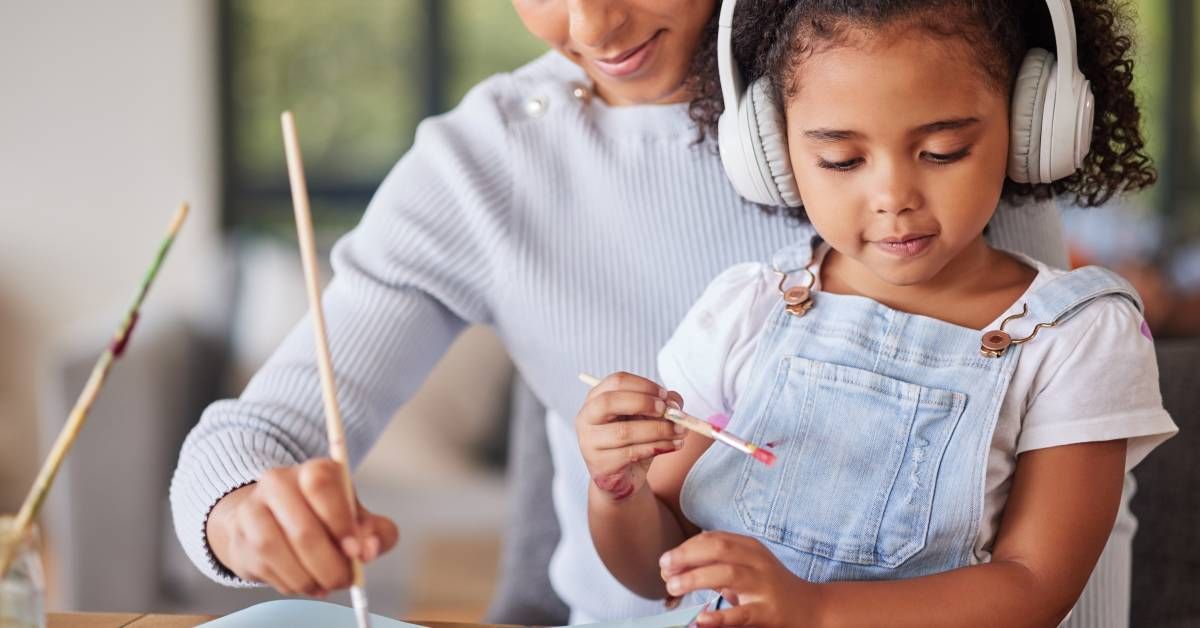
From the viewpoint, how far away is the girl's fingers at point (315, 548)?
829mm

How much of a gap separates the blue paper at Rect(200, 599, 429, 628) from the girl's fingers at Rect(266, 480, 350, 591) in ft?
0.36

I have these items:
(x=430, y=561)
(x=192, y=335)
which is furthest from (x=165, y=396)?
(x=430, y=561)

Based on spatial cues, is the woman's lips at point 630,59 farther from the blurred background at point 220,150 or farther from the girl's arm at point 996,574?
the blurred background at point 220,150

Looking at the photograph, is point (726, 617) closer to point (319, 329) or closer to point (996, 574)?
point (996, 574)

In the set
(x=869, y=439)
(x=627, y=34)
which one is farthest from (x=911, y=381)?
(x=627, y=34)

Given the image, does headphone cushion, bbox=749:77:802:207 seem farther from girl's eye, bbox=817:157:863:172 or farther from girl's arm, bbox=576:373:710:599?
girl's arm, bbox=576:373:710:599

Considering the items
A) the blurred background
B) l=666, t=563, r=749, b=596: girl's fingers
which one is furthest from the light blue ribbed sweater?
the blurred background

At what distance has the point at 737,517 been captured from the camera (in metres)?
1.04

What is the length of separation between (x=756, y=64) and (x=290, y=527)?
54 centimetres

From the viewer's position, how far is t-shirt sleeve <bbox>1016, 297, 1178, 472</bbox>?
3.14 feet

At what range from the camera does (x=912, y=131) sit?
0.94 meters

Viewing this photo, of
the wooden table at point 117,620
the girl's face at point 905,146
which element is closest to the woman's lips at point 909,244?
the girl's face at point 905,146

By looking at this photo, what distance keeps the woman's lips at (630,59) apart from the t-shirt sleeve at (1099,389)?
459mm

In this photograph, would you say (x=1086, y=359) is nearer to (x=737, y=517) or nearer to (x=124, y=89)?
(x=737, y=517)
